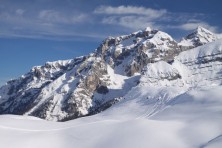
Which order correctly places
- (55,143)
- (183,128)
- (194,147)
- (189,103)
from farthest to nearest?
(189,103)
(183,128)
(55,143)
(194,147)

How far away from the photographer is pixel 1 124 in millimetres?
49500

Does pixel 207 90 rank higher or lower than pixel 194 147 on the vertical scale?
higher

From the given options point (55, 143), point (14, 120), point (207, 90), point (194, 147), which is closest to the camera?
point (194, 147)

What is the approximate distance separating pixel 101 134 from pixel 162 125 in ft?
23.4

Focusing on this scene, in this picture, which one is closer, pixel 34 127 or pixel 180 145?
pixel 180 145

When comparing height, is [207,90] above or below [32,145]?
above

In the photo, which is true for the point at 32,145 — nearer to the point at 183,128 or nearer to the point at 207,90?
the point at 183,128

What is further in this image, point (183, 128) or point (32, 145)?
point (183, 128)

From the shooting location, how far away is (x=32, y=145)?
44000 mm

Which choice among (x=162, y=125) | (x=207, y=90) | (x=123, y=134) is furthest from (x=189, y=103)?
(x=123, y=134)

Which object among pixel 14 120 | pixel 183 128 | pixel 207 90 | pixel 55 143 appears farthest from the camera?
pixel 207 90

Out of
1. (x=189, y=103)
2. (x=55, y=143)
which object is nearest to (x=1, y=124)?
(x=55, y=143)

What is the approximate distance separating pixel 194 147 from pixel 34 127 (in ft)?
63.9

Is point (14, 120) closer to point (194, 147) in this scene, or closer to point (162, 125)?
point (162, 125)
